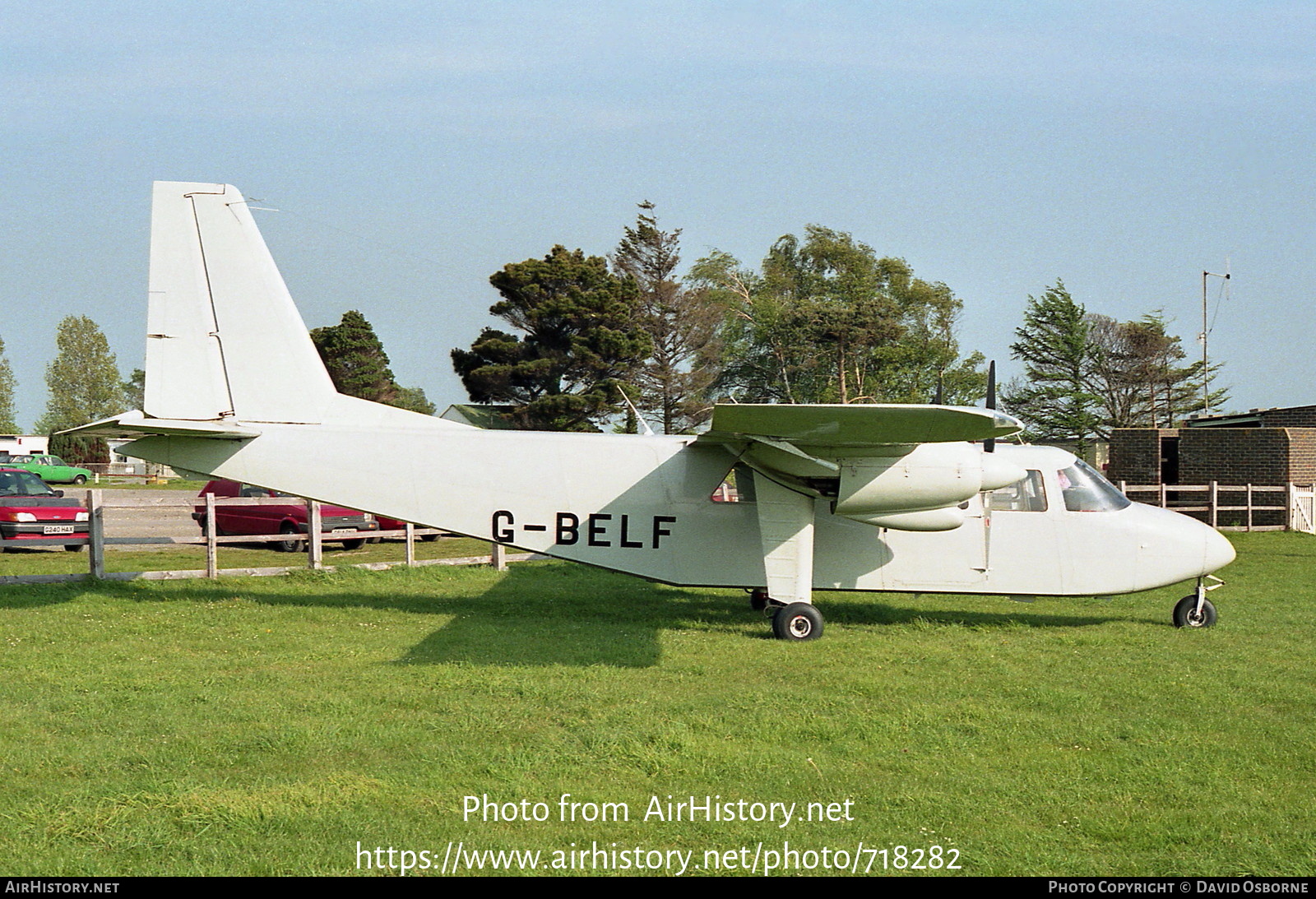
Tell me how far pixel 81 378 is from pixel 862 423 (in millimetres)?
103815

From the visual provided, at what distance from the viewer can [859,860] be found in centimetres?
540

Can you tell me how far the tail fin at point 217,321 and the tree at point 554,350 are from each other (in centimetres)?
3039

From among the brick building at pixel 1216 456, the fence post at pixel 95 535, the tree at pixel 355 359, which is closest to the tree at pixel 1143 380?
the brick building at pixel 1216 456

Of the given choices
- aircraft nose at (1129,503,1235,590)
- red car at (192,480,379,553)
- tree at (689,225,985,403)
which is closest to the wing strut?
aircraft nose at (1129,503,1235,590)

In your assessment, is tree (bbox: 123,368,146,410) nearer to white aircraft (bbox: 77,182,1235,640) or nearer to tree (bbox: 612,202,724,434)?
tree (bbox: 612,202,724,434)

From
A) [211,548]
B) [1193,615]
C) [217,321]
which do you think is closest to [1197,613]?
[1193,615]

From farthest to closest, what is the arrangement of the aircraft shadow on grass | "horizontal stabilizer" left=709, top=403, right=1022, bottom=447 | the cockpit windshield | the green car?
the green car < the cockpit windshield < the aircraft shadow on grass < "horizontal stabilizer" left=709, top=403, right=1022, bottom=447

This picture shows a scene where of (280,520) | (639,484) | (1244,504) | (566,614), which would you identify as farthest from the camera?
(1244,504)

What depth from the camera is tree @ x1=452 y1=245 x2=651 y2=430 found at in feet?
144

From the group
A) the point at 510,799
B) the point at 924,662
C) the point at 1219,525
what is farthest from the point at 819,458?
the point at 1219,525

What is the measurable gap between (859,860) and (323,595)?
10.8 metres

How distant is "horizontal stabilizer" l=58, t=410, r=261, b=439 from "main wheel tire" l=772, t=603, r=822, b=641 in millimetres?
6225

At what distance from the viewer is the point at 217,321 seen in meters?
12.0

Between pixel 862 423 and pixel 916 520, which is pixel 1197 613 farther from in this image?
pixel 862 423
